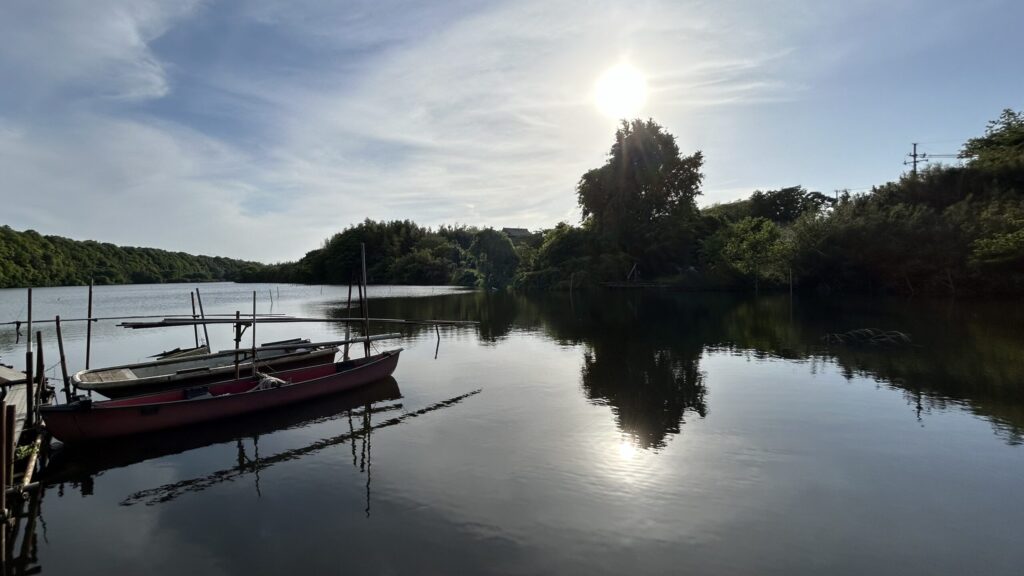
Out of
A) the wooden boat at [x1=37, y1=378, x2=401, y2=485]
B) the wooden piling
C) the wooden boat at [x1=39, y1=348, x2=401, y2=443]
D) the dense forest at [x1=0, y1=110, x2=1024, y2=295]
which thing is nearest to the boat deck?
the wooden boat at [x1=39, y1=348, x2=401, y2=443]

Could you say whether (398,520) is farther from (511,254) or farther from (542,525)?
(511,254)

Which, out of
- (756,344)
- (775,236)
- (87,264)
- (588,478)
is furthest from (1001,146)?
(87,264)

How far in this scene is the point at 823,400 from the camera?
1452 cm

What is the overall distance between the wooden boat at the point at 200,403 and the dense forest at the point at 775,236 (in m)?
41.2

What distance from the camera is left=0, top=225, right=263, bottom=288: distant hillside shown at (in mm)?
81875

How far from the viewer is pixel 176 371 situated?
16.0 metres

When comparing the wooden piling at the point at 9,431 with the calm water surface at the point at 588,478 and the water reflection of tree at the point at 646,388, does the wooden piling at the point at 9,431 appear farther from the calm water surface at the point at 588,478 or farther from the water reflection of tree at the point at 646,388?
the water reflection of tree at the point at 646,388

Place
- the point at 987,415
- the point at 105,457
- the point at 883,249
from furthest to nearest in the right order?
1. the point at 883,249
2. the point at 987,415
3. the point at 105,457

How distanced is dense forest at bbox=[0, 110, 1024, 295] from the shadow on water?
255 inches

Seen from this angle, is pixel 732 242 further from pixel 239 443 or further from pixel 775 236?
pixel 239 443

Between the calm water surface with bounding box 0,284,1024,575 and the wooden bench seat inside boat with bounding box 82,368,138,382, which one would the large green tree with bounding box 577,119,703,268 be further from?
the wooden bench seat inside boat with bounding box 82,368,138,382

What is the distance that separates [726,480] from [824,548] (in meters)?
2.27

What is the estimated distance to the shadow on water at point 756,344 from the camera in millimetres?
14141

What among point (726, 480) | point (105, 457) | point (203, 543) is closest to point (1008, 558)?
point (726, 480)
